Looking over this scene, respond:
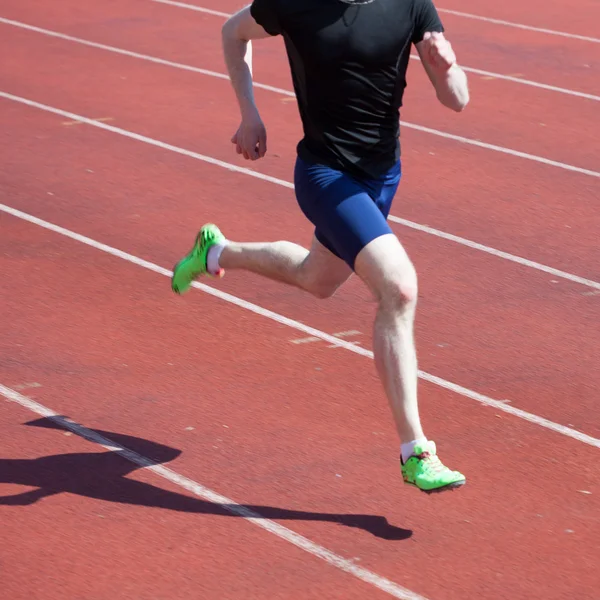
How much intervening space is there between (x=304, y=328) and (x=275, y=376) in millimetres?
694

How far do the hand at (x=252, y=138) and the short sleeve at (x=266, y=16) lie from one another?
421 millimetres

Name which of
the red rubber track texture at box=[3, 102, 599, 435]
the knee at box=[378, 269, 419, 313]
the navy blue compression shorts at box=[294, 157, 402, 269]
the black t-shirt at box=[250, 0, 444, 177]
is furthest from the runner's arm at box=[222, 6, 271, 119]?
the red rubber track texture at box=[3, 102, 599, 435]

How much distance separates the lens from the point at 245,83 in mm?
6121

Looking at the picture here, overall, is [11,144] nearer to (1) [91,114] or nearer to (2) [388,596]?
(1) [91,114]

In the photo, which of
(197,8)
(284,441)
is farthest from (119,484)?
(197,8)

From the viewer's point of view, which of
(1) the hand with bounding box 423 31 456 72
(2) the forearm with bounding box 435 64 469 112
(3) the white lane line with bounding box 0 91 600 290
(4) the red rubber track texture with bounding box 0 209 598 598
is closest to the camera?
(4) the red rubber track texture with bounding box 0 209 598 598

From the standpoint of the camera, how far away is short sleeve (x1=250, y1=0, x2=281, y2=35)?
560 centimetres

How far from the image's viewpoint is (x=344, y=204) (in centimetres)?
545

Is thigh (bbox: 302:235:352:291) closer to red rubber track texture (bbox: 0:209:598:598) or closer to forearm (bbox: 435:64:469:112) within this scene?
red rubber track texture (bbox: 0:209:598:598)

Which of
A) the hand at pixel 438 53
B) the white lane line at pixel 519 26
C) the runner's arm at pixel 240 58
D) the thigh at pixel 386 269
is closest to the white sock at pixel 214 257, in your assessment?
the runner's arm at pixel 240 58

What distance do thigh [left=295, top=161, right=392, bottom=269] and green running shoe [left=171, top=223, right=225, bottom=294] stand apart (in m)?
0.87

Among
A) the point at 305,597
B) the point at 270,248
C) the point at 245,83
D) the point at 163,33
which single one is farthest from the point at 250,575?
the point at 163,33

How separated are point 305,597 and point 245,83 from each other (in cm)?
240

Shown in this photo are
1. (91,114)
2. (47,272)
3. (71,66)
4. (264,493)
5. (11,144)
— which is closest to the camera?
(264,493)
